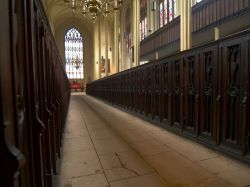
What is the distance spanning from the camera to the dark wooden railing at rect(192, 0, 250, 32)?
5.47 meters

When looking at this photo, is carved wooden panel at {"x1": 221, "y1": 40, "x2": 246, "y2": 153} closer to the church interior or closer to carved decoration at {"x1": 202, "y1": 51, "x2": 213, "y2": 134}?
the church interior

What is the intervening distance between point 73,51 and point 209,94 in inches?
934

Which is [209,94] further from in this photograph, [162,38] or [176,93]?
[162,38]

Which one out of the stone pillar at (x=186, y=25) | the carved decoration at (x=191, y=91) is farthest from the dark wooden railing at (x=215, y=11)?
the carved decoration at (x=191, y=91)

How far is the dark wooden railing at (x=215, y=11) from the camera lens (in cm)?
547

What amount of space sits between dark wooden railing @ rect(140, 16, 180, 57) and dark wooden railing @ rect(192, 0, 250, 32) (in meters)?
0.85

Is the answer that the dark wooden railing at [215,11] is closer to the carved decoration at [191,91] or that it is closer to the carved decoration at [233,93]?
the carved decoration at [191,91]

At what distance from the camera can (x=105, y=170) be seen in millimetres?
2162

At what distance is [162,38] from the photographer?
30.7 feet

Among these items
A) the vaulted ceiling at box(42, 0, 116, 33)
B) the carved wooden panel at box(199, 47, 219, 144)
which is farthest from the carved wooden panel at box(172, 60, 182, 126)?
the vaulted ceiling at box(42, 0, 116, 33)

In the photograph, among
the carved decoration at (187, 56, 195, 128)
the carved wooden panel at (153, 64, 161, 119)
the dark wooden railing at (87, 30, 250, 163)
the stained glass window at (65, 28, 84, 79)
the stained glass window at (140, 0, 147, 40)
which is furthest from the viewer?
the stained glass window at (65, 28, 84, 79)

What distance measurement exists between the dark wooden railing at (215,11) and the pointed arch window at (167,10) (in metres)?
2.50

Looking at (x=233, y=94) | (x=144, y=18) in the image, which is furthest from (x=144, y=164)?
(x=144, y=18)

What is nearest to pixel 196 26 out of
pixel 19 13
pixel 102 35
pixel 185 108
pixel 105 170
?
pixel 185 108
